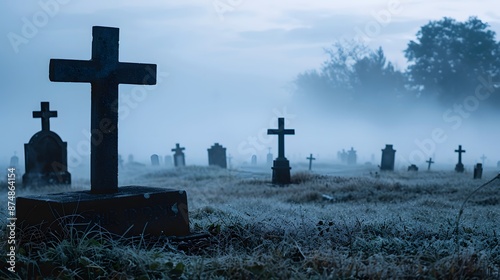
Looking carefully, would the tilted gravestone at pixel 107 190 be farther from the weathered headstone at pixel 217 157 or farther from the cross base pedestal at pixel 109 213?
the weathered headstone at pixel 217 157

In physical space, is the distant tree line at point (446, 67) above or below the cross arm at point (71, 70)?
above

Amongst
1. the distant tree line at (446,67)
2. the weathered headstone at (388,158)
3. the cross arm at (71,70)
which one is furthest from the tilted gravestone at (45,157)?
the distant tree line at (446,67)

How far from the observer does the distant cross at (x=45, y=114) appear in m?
17.4

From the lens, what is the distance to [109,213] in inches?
246

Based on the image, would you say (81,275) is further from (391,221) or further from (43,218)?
(391,221)

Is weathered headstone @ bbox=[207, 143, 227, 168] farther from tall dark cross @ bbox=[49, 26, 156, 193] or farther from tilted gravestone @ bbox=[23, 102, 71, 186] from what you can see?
tall dark cross @ bbox=[49, 26, 156, 193]

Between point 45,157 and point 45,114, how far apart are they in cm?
121

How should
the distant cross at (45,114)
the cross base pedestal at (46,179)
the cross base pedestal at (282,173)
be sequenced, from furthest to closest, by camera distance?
the cross base pedestal at (282,173), the distant cross at (45,114), the cross base pedestal at (46,179)

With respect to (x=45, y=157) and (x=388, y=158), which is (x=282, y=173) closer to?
(x=45, y=157)

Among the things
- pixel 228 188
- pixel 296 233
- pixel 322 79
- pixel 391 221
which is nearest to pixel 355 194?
pixel 228 188

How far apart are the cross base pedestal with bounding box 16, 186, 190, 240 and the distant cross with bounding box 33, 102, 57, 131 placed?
37.0 feet

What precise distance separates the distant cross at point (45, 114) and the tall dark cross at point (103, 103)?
36.9ft

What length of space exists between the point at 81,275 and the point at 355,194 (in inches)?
374

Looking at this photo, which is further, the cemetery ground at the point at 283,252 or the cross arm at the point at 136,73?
the cross arm at the point at 136,73
